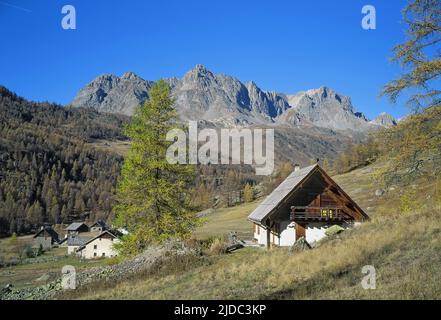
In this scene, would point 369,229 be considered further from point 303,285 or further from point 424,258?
point 303,285

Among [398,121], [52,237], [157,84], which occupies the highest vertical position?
[157,84]

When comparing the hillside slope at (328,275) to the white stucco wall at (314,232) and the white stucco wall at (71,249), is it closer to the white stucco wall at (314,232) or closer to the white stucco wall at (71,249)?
the white stucco wall at (314,232)

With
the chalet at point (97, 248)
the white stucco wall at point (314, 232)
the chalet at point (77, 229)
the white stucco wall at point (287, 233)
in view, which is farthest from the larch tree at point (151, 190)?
the chalet at point (77, 229)

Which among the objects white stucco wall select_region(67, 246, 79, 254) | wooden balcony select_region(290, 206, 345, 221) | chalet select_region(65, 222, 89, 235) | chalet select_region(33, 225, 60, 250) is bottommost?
white stucco wall select_region(67, 246, 79, 254)

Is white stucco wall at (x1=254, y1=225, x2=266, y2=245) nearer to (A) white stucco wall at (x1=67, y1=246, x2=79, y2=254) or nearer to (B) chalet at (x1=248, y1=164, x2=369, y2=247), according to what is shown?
(B) chalet at (x1=248, y1=164, x2=369, y2=247)

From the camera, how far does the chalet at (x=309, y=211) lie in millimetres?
33312

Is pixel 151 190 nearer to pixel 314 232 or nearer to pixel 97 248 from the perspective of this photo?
pixel 314 232

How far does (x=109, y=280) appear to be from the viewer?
21.0 m

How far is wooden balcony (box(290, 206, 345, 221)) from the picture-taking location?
33094 mm

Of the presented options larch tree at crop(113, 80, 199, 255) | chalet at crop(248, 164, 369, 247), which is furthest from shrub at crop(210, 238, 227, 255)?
chalet at crop(248, 164, 369, 247)

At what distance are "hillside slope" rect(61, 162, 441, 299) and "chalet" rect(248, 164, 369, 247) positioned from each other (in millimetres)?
12273

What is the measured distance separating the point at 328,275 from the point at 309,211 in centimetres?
2067
